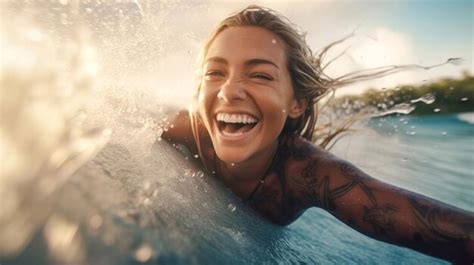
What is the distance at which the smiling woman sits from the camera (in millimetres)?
1705

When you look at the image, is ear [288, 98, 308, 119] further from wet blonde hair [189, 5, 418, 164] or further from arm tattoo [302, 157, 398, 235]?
arm tattoo [302, 157, 398, 235]

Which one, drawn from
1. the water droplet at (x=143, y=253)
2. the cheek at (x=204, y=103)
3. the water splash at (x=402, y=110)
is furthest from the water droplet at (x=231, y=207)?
the water splash at (x=402, y=110)

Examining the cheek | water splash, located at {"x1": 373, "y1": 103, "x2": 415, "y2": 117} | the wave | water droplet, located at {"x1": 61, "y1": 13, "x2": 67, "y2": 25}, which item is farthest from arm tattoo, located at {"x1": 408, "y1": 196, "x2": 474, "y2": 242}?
the wave

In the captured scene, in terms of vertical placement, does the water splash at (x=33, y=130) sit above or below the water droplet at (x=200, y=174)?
above

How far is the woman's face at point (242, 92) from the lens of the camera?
2.03 metres

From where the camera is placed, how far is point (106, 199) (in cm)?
121

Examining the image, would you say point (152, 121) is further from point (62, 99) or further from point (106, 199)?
point (106, 199)

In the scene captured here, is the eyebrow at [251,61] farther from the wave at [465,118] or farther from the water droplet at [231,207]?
the wave at [465,118]

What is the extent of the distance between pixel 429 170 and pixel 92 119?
4122mm

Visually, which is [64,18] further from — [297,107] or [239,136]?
[297,107]

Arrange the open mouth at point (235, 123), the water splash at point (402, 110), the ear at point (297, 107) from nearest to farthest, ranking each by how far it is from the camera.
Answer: the open mouth at point (235, 123)
the ear at point (297, 107)
the water splash at point (402, 110)

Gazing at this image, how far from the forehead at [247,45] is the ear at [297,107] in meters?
0.27

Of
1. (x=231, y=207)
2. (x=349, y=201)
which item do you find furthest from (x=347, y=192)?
(x=231, y=207)

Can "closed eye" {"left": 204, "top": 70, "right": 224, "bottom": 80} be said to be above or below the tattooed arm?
above
